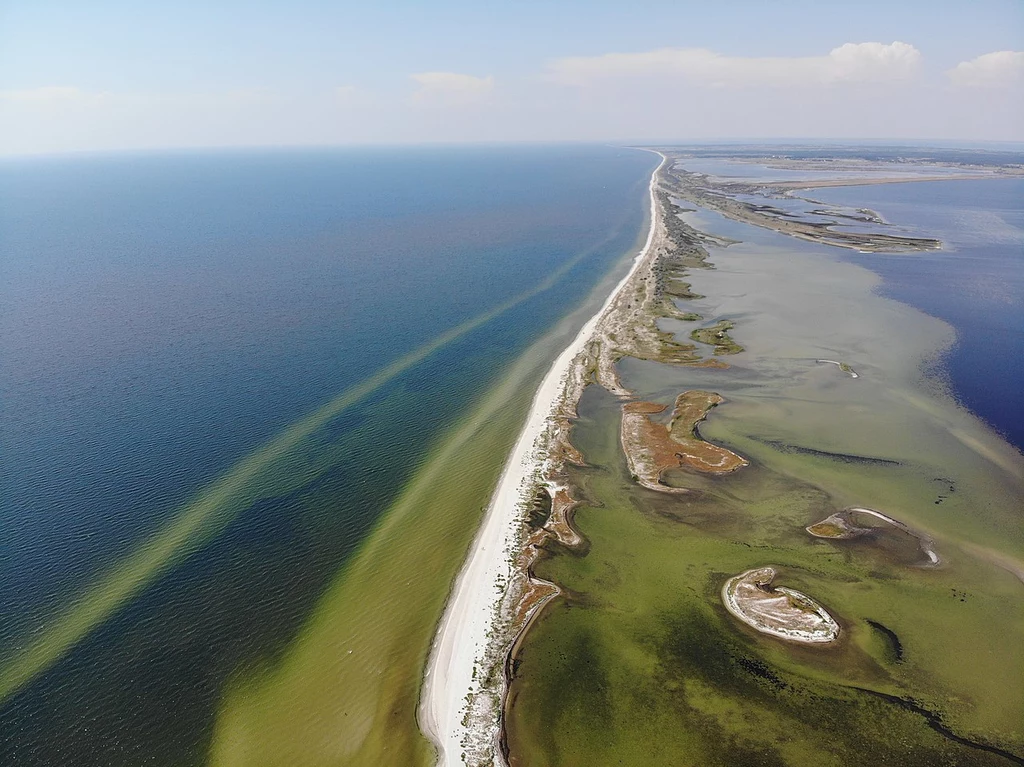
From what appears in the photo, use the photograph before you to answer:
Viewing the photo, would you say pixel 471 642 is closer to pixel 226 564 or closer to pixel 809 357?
pixel 226 564

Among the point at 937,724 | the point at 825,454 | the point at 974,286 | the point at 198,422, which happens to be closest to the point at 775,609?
the point at 937,724

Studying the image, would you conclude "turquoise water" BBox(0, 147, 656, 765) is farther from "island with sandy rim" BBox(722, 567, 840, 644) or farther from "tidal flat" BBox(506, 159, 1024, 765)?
"island with sandy rim" BBox(722, 567, 840, 644)

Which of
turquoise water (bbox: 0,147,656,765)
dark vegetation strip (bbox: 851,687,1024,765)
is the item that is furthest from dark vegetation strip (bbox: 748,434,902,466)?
turquoise water (bbox: 0,147,656,765)

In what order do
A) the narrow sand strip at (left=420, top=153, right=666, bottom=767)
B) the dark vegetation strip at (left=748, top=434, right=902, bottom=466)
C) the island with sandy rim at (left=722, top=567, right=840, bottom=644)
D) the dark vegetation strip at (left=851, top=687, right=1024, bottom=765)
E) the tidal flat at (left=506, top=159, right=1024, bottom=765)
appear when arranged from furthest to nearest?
the dark vegetation strip at (left=748, top=434, right=902, bottom=466) < the island with sandy rim at (left=722, top=567, right=840, bottom=644) < the narrow sand strip at (left=420, top=153, right=666, bottom=767) < the tidal flat at (left=506, top=159, right=1024, bottom=765) < the dark vegetation strip at (left=851, top=687, right=1024, bottom=765)

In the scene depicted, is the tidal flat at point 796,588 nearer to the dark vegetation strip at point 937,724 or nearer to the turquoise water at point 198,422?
the dark vegetation strip at point 937,724

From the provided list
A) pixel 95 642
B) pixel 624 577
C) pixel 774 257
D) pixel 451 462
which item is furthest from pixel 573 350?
pixel 774 257
